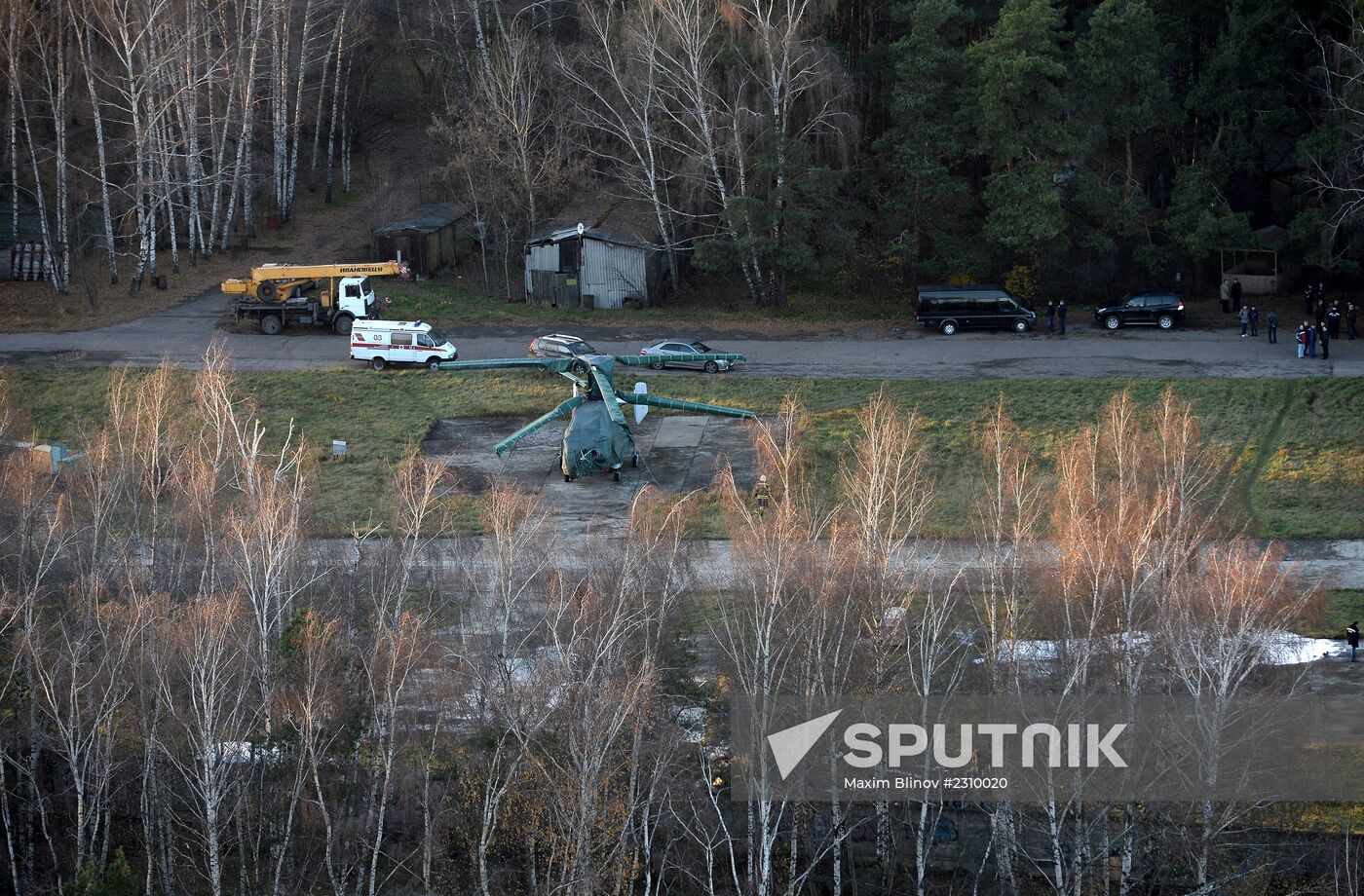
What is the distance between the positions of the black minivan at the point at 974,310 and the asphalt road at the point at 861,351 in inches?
18.7

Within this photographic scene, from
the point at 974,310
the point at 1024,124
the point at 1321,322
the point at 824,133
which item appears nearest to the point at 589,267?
the point at 824,133

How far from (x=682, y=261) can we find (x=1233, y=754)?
37.3m

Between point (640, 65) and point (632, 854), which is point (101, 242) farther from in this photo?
point (632, 854)

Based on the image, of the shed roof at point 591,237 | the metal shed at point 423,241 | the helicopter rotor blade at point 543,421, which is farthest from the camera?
the metal shed at point 423,241

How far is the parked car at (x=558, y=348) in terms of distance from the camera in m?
44.0

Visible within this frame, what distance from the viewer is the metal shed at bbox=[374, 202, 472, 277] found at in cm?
5869

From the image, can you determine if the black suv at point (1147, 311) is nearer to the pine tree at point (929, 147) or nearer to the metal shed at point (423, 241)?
the pine tree at point (929, 147)

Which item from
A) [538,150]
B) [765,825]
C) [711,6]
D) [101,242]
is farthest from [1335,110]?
[101,242]

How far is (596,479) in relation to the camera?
3988 cm

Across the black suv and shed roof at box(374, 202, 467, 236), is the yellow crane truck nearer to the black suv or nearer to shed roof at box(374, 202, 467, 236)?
shed roof at box(374, 202, 467, 236)

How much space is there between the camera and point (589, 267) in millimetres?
55469

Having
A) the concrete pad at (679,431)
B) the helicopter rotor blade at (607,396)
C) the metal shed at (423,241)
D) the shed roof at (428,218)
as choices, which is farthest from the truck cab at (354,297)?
the helicopter rotor blade at (607,396)

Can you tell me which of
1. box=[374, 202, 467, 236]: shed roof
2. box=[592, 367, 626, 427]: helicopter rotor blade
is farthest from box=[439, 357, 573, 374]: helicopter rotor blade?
box=[374, 202, 467, 236]: shed roof

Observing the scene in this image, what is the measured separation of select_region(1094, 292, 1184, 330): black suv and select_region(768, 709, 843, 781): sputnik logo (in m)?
30.7
